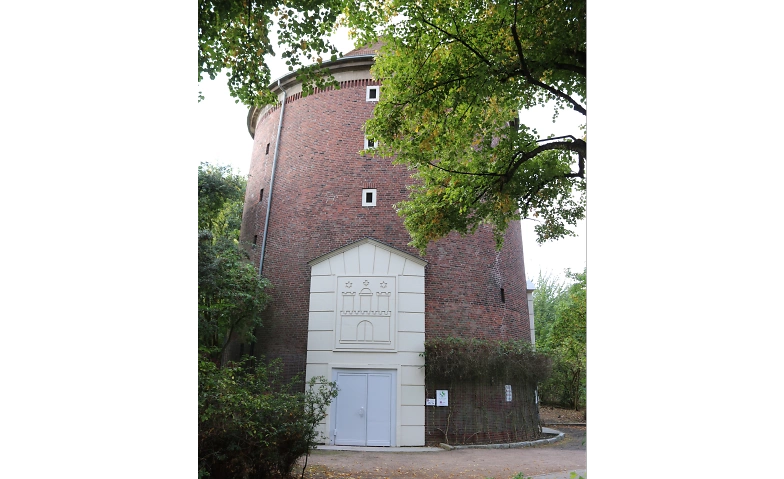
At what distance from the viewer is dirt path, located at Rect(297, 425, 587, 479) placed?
29.1 ft

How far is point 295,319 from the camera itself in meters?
13.6

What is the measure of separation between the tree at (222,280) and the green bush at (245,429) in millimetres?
4024

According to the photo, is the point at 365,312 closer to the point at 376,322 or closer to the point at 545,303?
the point at 376,322

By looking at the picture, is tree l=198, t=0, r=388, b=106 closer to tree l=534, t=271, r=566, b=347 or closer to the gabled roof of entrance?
the gabled roof of entrance

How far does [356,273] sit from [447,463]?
499 centimetres

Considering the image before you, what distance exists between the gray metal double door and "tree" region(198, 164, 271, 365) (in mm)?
2684

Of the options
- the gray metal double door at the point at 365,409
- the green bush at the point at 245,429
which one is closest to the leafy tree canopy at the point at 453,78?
the green bush at the point at 245,429

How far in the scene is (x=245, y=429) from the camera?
250 inches

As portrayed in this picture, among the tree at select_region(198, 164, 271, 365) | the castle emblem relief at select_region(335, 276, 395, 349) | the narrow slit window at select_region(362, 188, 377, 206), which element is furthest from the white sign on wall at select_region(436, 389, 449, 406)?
the narrow slit window at select_region(362, 188, 377, 206)

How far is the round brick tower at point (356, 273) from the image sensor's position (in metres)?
12.6

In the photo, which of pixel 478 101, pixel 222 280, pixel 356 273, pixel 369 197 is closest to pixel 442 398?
pixel 356 273
